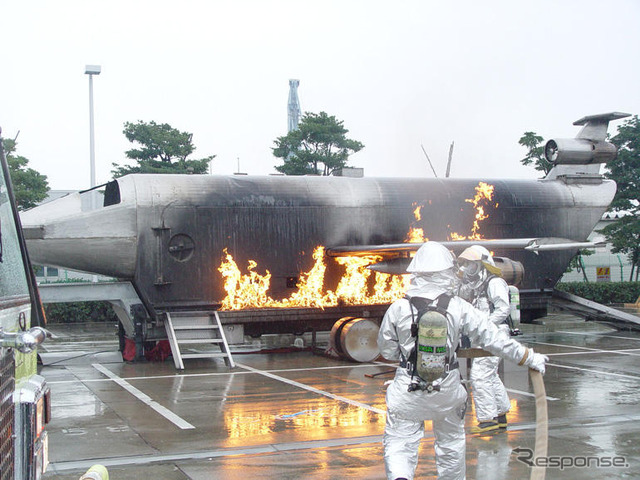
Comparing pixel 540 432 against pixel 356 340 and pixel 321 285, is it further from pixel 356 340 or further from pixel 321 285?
pixel 321 285

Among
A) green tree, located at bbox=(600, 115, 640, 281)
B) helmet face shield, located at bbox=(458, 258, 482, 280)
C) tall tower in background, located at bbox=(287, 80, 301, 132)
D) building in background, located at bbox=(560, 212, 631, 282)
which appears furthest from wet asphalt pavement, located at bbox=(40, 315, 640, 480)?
tall tower in background, located at bbox=(287, 80, 301, 132)

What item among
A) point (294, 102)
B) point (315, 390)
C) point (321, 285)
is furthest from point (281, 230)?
point (294, 102)

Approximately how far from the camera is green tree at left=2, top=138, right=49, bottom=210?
26781 millimetres

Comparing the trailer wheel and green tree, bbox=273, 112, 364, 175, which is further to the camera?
green tree, bbox=273, 112, 364, 175

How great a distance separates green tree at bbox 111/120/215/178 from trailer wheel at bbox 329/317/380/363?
17.7 meters

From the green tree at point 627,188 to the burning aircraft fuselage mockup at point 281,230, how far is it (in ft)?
44.2

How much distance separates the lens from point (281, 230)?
1468 cm

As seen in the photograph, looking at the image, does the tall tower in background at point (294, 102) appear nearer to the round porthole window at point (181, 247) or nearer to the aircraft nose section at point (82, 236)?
the round porthole window at point (181, 247)

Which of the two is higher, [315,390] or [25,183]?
[25,183]

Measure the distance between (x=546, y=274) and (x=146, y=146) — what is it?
19.9 m

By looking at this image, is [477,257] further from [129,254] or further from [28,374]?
[129,254]

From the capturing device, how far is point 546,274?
666 inches

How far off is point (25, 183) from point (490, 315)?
75.8 feet

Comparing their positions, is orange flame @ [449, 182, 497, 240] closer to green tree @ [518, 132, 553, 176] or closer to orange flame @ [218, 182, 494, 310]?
orange flame @ [218, 182, 494, 310]
